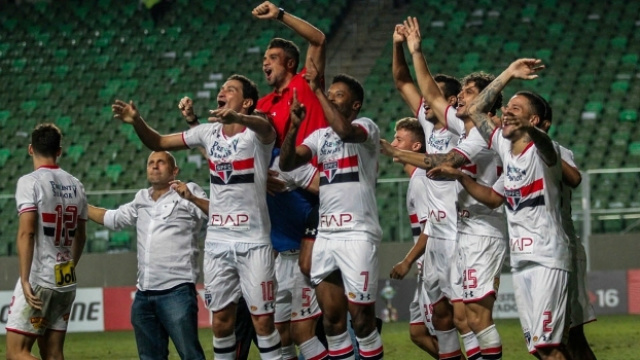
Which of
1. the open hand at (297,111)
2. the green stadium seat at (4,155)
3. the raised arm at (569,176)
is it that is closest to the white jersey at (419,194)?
the raised arm at (569,176)

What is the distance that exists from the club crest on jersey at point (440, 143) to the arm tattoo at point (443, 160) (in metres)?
0.90

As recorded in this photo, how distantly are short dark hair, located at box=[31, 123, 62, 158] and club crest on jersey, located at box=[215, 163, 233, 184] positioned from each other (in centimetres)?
132

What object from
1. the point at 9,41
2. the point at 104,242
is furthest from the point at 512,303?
the point at 9,41

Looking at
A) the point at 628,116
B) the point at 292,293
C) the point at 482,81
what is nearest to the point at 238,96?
the point at 292,293

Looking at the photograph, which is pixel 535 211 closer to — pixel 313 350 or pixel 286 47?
pixel 313 350

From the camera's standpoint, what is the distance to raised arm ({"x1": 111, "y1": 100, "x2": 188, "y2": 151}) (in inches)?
303

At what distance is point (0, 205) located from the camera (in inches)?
720

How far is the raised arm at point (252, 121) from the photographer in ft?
23.6

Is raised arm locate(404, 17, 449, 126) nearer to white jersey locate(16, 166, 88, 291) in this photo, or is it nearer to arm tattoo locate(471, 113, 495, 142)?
arm tattoo locate(471, 113, 495, 142)

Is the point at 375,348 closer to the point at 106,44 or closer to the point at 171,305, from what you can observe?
the point at 171,305

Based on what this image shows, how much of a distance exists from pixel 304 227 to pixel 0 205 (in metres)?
11.0

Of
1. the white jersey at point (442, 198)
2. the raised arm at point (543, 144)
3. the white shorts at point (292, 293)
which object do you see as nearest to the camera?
the raised arm at point (543, 144)

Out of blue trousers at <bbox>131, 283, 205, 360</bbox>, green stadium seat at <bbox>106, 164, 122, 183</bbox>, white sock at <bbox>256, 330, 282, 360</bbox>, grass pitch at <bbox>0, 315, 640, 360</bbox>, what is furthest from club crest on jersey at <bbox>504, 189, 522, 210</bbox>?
green stadium seat at <bbox>106, 164, 122, 183</bbox>

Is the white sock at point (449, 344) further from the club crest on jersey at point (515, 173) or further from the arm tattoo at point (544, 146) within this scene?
the arm tattoo at point (544, 146)
